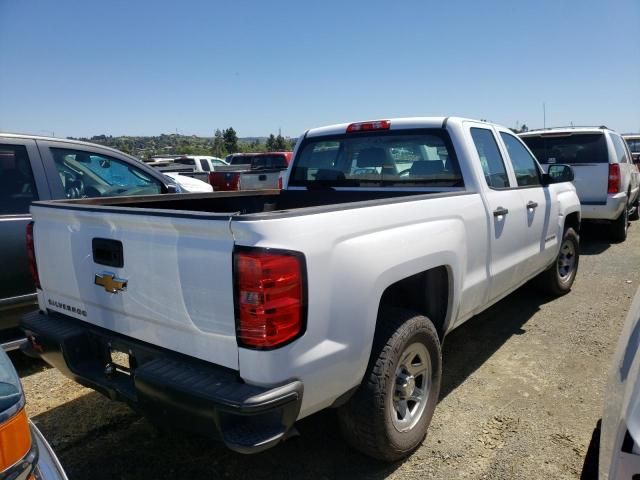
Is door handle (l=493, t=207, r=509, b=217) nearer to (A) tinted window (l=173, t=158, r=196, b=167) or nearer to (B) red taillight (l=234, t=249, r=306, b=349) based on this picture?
(B) red taillight (l=234, t=249, r=306, b=349)

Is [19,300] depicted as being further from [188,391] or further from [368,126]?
[368,126]

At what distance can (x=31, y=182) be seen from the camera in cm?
402

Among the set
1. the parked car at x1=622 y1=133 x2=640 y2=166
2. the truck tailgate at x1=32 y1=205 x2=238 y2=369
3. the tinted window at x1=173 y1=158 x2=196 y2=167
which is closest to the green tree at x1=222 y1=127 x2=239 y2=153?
the tinted window at x1=173 y1=158 x2=196 y2=167

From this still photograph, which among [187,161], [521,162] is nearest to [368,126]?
[521,162]

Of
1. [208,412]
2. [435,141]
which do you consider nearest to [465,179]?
[435,141]

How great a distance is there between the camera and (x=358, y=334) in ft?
7.42

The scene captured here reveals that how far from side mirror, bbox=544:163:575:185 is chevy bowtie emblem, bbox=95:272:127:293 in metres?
3.93

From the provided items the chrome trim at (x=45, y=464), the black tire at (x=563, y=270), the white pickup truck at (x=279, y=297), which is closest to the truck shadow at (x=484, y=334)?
the black tire at (x=563, y=270)

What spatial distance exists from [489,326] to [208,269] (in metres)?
3.58

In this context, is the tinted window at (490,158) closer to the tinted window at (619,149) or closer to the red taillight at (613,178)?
the red taillight at (613,178)

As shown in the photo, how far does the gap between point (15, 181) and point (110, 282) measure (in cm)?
220

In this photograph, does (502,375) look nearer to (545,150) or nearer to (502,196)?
(502,196)

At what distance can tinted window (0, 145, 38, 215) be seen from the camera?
3893 millimetres

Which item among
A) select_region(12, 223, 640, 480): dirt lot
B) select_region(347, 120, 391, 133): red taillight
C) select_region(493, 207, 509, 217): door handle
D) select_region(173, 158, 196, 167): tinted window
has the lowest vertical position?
select_region(12, 223, 640, 480): dirt lot
